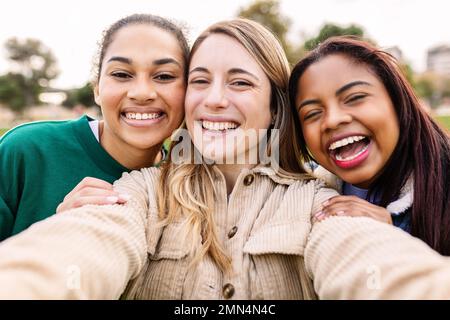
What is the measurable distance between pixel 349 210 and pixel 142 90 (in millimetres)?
1348

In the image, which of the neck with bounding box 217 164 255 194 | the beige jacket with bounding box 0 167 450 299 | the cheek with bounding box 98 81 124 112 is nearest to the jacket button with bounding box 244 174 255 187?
the beige jacket with bounding box 0 167 450 299

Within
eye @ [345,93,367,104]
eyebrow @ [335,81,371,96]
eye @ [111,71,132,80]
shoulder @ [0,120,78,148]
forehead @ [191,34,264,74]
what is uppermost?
forehead @ [191,34,264,74]

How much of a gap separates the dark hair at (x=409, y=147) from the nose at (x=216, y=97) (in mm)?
488

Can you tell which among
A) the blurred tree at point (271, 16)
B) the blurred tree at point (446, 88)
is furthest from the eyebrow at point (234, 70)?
the blurred tree at point (446, 88)

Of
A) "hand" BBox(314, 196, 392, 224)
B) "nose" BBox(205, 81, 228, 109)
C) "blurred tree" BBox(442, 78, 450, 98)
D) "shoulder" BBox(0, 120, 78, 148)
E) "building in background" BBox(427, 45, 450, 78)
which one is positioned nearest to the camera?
"hand" BBox(314, 196, 392, 224)

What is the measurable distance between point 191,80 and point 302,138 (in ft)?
2.60

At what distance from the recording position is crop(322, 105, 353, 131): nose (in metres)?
2.19

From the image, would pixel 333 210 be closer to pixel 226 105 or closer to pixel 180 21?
pixel 226 105

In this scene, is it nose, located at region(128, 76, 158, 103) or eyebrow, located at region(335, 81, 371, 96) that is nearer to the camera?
eyebrow, located at region(335, 81, 371, 96)

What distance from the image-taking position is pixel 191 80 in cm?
230

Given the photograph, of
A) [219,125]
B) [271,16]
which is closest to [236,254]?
[219,125]

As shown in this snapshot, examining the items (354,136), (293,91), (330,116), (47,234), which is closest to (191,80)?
(293,91)

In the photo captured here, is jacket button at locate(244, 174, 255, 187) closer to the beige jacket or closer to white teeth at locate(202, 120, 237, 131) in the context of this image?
the beige jacket

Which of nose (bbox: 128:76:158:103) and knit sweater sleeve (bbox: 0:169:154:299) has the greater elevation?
nose (bbox: 128:76:158:103)
